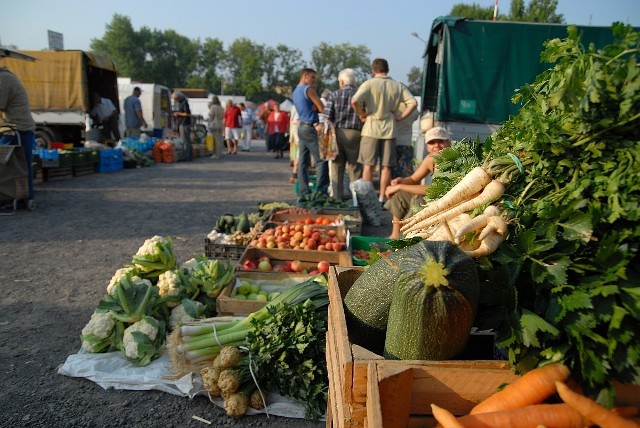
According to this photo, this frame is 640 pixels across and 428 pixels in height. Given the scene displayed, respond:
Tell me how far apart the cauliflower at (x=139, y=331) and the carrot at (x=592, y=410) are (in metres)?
2.79

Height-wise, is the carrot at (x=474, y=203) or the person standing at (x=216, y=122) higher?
the person standing at (x=216, y=122)

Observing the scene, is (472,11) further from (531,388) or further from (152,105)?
(531,388)

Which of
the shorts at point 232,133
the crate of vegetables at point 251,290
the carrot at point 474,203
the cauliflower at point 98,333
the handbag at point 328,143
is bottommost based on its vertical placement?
the cauliflower at point 98,333

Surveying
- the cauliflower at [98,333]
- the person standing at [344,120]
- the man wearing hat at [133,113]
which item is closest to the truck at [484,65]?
the person standing at [344,120]

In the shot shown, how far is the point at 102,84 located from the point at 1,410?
17.8m

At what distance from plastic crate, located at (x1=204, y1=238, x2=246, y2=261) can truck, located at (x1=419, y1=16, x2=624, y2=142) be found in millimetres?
4642

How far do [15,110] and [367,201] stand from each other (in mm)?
5800

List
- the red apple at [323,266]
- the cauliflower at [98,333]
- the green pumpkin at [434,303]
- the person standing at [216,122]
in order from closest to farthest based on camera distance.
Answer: the green pumpkin at [434,303] < the cauliflower at [98,333] < the red apple at [323,266] < the person standing at [216,122]

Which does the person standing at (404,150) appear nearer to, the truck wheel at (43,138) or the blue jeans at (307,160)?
the blue jeans at (307,160)

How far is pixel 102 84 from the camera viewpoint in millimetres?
18234

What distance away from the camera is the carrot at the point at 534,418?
143 cm

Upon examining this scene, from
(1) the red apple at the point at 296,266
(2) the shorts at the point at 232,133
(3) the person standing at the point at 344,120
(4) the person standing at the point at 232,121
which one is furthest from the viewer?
(2) the shorts at the point at 232,133

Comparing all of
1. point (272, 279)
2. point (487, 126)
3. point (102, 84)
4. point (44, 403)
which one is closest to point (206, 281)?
point (272, 279)

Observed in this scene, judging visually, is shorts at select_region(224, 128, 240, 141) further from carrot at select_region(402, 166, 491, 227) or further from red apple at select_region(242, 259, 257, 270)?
carrot at select_region(402, 166, 491, 227)
